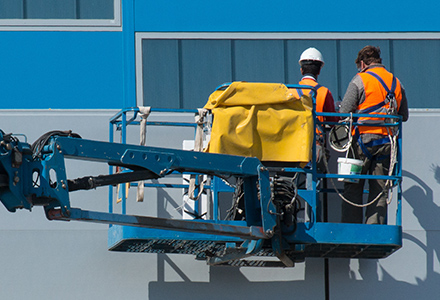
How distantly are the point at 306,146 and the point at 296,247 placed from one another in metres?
0.90

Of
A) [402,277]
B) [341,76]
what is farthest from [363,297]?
[341,76]

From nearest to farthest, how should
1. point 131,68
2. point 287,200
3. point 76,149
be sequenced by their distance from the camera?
1. point 76,149
2. point 287,200
3. point 131,68

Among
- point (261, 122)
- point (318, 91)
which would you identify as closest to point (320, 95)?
point (318, 91)

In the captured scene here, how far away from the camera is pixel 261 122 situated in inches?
335

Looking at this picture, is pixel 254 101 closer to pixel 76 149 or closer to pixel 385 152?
pixel 385 152

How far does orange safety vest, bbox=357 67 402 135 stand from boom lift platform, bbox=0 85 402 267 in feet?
0.46

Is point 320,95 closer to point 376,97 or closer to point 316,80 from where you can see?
point 316,80

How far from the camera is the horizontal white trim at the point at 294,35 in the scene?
34.9ft

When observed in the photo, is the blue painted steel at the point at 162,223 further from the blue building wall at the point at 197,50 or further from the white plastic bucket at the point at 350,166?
the blue building wall at the point at 197,50

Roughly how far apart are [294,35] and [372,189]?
8.09 feet

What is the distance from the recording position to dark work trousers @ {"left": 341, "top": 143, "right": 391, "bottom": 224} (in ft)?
29.5

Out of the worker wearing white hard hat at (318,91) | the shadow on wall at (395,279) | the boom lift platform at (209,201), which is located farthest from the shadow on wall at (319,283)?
the worker wearing white hard hat at (318,91)

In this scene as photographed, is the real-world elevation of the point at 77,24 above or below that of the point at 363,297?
above

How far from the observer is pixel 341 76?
424 inches
